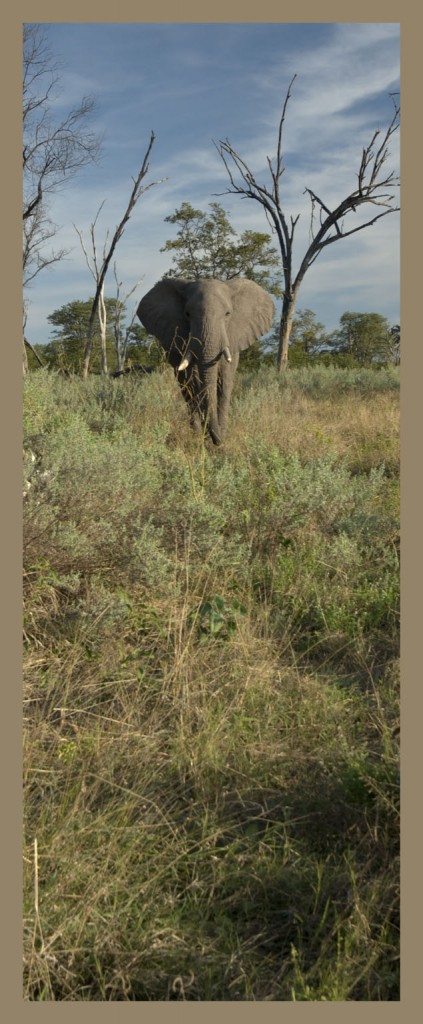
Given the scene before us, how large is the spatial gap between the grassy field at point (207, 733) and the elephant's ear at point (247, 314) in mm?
4860

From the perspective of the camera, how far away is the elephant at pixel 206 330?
9.89 m

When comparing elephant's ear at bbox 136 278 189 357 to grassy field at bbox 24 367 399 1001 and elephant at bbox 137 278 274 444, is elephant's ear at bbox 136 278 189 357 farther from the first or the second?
grassy field at bbox 24 367 399 1001

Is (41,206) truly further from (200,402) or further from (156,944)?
(156,944)

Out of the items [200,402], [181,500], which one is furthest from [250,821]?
[200,402]

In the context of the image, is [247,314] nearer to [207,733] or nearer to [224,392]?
[224,392]

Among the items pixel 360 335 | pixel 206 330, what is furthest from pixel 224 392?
pixel 360 335

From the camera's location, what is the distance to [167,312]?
35.3ft

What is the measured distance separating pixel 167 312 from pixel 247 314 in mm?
1221

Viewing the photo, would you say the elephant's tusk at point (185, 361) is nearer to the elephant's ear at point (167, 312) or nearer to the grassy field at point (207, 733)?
the elephant's ear at point (167, 312)

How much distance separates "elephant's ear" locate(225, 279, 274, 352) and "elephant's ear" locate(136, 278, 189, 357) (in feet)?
2.27

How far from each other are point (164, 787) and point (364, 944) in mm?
1048

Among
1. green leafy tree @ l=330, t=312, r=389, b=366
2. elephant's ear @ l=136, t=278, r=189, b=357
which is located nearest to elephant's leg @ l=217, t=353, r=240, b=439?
elephant's ear @ l=136, t=278, r=189, b=357

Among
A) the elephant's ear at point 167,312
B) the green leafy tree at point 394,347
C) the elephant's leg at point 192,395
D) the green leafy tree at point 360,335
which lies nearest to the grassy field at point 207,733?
the elephant's leg at point 192,395

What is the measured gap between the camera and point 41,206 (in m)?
24.8
